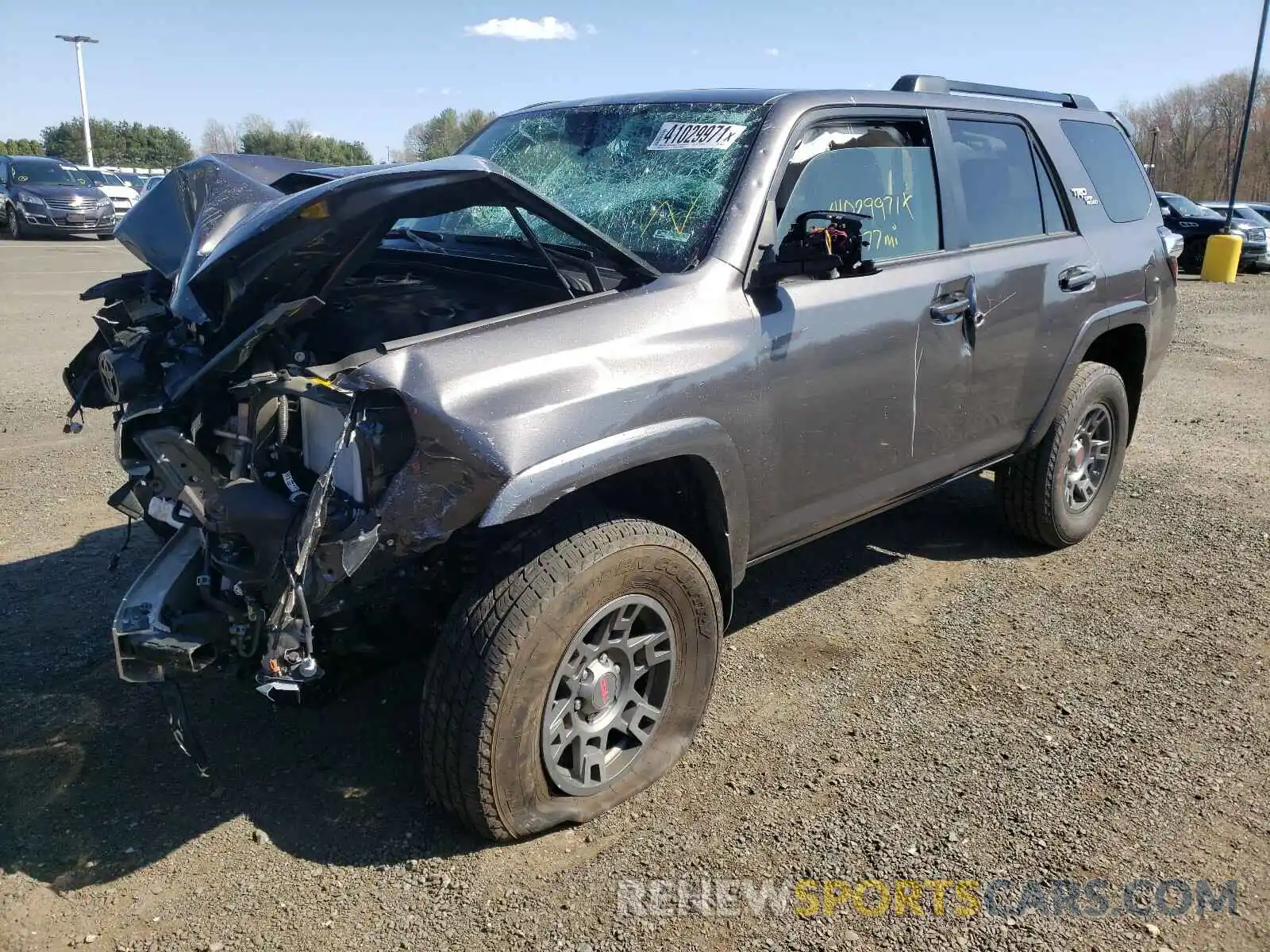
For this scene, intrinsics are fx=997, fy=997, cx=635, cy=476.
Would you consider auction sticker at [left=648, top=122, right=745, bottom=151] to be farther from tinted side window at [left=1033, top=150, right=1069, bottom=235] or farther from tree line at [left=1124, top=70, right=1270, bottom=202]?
tree line at [left=1124, top=70, right=1270, bottom=202]

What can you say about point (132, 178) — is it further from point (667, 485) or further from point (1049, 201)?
point (667, 485)

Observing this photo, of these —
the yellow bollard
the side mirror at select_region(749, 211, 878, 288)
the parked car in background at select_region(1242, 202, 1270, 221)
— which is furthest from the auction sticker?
the parked car in background at select_region(1242, 202, 1270, 221)

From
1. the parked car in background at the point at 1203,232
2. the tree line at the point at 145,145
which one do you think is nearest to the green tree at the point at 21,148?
the tree line at the point at 145,145

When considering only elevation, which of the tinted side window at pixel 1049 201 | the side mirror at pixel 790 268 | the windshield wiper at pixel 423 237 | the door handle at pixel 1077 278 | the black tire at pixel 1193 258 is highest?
the tinted side window at pixel 1049 201

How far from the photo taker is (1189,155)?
57.4m

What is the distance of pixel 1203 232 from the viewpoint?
2100 centimetres

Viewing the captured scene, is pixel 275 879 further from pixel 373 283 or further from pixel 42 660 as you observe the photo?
pixel 373 283

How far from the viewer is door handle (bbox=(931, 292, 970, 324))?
12.1 feet

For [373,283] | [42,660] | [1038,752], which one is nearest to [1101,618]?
[1038,752]

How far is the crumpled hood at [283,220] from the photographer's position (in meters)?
2.61

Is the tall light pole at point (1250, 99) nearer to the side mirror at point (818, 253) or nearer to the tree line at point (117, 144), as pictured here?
the side mirror at point (818, 253)

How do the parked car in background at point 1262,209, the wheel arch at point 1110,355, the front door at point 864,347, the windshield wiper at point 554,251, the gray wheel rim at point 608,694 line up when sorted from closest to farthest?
the gray wheel rim at point 608,694
the windshield wiper at point 554,251
the front door at point 864,347
the wheel arch at point 1110,355
the parked car in background at point 1262,209

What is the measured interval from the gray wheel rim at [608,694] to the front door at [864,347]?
54 centimetres

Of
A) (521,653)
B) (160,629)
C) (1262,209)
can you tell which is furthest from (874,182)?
(1262,209)
